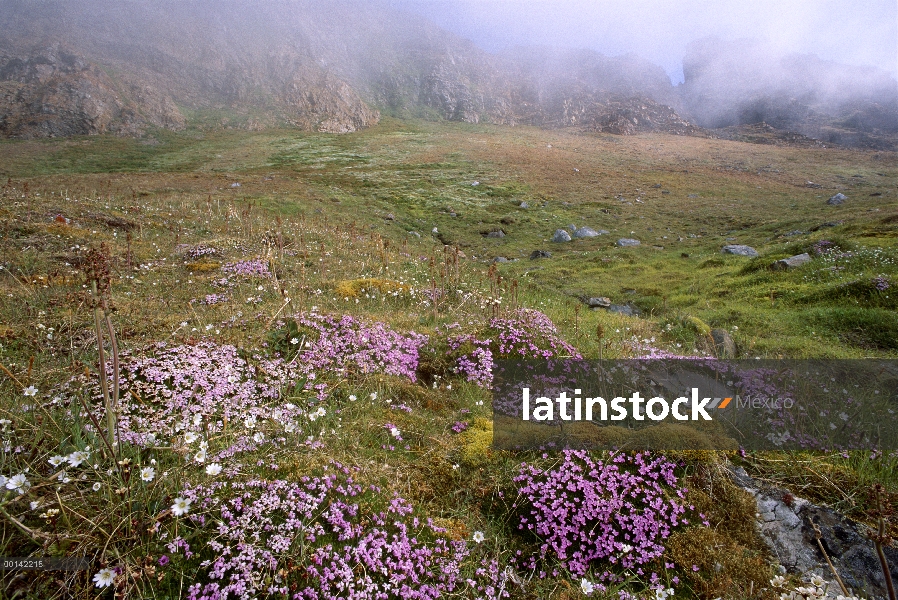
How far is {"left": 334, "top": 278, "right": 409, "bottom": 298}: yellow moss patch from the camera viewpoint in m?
10.3

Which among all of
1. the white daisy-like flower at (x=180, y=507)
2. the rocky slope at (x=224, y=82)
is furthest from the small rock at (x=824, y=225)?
the rocky slope at (x=224, y=82)

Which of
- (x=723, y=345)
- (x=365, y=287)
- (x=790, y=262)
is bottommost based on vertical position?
(x=790, y=262)

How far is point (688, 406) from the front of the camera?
580cm

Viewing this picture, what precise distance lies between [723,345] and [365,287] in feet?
27.5

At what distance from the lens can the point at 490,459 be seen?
461 cm

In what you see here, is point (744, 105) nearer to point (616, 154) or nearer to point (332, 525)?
point (616, 154)

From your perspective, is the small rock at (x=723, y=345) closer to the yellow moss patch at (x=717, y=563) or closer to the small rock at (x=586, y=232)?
the yellow moss patch at (x=717, y=563)

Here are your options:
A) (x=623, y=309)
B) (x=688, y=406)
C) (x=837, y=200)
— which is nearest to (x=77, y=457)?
(x=688, y=406)

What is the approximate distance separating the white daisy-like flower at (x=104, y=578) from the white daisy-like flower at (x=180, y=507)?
0.40m

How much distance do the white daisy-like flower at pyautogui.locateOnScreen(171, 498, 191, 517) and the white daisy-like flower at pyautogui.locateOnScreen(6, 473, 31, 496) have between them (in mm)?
844

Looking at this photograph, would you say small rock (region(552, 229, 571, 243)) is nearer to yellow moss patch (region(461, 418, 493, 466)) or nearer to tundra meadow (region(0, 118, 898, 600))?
tundra meadow (region(0, 118, 898, 600))

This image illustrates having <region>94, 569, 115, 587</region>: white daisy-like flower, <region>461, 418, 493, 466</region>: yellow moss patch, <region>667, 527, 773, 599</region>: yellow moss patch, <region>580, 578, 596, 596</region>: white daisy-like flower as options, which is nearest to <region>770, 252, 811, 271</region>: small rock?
<region>461, 418, 493, 466</region>: yellow moss patch

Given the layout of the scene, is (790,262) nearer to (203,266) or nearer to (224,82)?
(203,266)

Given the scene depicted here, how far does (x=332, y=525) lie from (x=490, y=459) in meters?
1.83
